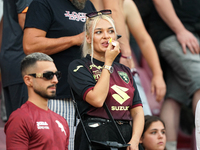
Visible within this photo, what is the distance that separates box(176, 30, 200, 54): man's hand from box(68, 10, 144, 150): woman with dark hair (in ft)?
6.25

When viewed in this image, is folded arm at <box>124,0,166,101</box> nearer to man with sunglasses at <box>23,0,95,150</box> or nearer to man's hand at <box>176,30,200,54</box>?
man's hand at <box>176,30,200,54</box>

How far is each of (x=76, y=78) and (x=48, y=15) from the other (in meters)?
0.84

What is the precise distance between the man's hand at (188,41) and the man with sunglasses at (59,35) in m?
1.76

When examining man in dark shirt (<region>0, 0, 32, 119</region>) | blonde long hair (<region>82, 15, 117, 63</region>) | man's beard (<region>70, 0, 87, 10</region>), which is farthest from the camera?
man in dark shirt (<region>0, 0, 32, 119</region>)

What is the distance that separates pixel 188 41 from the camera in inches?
187

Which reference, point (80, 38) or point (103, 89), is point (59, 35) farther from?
point (103, 89)

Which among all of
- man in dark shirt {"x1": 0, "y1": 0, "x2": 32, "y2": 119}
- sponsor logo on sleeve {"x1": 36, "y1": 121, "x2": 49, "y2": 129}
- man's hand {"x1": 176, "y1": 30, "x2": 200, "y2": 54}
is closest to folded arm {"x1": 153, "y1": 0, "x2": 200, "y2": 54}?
man's hand {"x1": 176, "y1": 30, "x2": 200, "y2": 54}

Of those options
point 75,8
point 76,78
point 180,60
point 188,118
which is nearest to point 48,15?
point 75,8

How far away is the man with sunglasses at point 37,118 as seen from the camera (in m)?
2.49

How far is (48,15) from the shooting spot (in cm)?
333

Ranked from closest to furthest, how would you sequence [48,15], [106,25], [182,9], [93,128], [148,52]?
1. [93,128]
2. [106,25]
3. [48,15]
4. [148,52]
5. [182,9]

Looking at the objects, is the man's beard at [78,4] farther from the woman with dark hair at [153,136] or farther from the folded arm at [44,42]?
the woman with dark hair at [153,136]

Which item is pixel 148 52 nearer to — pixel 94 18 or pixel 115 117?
pixel 94 18

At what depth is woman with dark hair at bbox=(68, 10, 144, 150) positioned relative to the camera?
8.79 ft
